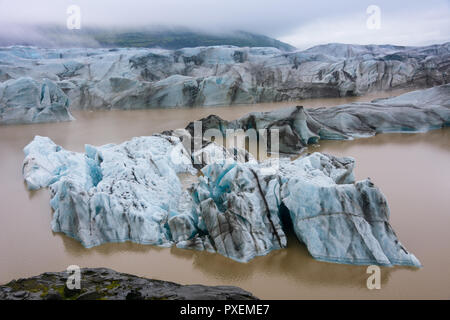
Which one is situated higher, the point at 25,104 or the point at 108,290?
the point at 25,104

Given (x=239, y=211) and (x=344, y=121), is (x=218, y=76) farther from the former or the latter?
(x=239, y=211)

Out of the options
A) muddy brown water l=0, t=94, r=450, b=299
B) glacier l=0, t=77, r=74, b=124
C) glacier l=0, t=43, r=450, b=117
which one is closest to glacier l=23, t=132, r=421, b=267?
muddy brown water l=0, t=94, r=450, b=299

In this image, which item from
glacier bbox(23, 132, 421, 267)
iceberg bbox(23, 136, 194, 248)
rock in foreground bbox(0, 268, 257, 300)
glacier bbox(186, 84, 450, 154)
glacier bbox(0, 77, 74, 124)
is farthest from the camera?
glacier bbox(0, 77, 74, 124)

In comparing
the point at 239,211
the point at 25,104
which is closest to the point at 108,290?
the point at 239,211

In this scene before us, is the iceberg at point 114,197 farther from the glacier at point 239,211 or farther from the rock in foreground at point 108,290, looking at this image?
the rock in foreground at point 108,290

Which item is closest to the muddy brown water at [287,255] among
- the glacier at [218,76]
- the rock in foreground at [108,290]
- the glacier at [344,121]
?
the rock in foreground at [108,290]

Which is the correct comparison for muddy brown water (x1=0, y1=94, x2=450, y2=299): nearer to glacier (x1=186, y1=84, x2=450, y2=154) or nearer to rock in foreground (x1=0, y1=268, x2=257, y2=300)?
rock in foreground (x1=0, y1=268, x2=257, y2=300)
